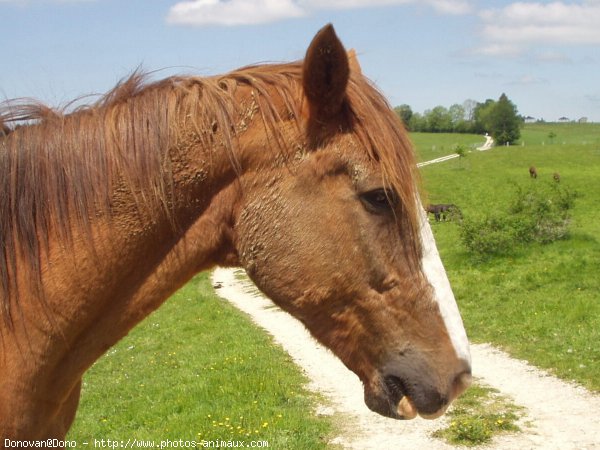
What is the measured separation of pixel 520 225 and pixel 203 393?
12009 millimetres

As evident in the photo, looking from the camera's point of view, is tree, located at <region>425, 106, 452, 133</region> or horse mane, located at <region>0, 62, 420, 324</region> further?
tree, located at <region>425, 106, 452, 133</region>

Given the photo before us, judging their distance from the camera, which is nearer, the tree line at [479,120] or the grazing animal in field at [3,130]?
the grazing animal in field at [3,130]

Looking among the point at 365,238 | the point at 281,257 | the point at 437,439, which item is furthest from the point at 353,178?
the point at 437,439

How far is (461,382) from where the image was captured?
2.23 m

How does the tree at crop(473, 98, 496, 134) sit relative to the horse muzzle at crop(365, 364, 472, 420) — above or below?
above

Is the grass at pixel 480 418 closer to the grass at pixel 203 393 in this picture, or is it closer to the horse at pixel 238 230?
the grass at pixel 203 393

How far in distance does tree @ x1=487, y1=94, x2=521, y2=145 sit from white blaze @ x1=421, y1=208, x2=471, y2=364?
92.2 m

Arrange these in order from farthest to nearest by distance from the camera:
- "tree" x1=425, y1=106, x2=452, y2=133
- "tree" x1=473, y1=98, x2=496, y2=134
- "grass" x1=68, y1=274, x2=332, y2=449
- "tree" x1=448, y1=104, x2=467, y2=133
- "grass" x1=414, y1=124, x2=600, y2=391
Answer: "tree" x1=448, y1=104, x2=467, y2=133 → "tree" x1=425, y1=106, x2=452, y2=133 → "tree" x1=473, y1=98, x2=496, y2=134 → "grass" x1=414, y1=124, x2=600, y2=391 → "grass" x1=68, y1=274, x2=332, y2=449

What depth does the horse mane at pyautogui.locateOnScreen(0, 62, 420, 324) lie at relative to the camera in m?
2.29

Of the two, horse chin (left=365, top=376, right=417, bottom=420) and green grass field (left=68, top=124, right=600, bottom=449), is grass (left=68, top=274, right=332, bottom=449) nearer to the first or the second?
green grass field (left=68, top=124, right=600, bottom=449)

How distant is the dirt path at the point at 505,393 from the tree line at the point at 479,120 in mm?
78299

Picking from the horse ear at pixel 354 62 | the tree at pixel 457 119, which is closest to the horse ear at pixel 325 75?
the horse ear at pixel 354 62

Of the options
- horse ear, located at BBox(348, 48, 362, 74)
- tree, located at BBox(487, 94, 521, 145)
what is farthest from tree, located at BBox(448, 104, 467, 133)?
horse ear, located at BBox(348, 48, 362, 74)

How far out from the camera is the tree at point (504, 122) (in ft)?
298
